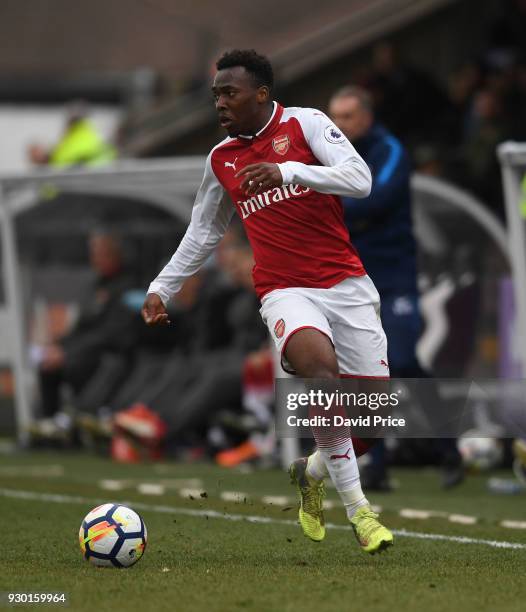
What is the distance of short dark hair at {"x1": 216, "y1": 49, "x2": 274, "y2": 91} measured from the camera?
6.65 metres

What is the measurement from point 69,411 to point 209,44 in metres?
5.11

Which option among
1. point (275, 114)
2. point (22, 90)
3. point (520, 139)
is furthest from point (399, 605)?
point (22, 90)

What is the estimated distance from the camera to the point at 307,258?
6633mm

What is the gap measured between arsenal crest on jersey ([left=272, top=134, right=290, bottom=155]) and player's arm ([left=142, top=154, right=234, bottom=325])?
466 millimetres

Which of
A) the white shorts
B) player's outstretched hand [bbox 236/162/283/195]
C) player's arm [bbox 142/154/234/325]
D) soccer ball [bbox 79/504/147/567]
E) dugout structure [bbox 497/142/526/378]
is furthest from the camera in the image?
dugout structure [bbox 497/142/526/378]

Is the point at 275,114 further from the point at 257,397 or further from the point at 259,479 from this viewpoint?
the point at 257,397

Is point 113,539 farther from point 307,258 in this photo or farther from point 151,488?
point 151,488

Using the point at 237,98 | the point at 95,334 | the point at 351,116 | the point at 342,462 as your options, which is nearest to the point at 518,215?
the point at 351,116

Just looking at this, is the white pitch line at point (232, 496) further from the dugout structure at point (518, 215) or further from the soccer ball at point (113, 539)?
the soccer ball at point (113, 539)

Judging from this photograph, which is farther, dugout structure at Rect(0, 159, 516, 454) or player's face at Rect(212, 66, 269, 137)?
dugout structure at Rect(0, 159, 516, 454)

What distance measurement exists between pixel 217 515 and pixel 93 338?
7.04 meters

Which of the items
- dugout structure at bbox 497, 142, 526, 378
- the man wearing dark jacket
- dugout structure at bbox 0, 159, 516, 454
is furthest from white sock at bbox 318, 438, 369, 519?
the man wearing dark jacket

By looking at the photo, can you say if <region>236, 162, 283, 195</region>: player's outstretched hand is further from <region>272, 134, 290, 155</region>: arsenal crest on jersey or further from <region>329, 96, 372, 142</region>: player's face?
<region>329, 96, 372, 142</region>: player's face

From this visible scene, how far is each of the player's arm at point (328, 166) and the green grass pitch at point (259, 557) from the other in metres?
1.54
